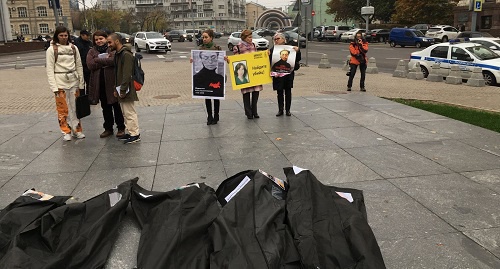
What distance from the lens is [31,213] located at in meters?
3.50

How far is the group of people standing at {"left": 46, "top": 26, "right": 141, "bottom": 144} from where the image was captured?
260 inches

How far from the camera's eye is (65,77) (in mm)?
6938

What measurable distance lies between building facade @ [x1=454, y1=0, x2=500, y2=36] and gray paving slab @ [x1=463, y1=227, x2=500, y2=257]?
1832 inches

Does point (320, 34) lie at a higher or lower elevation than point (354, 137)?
higher

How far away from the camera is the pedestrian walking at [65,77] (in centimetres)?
677

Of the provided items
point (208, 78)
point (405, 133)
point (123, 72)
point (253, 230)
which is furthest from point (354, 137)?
point (253, 230)

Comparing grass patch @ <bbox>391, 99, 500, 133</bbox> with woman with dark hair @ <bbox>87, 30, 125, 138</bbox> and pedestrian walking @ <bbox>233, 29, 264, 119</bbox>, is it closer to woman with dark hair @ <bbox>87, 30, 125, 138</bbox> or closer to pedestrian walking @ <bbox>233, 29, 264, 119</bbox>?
pedestrian walking @ <bbox>233, 29, 264, 119</bbox>

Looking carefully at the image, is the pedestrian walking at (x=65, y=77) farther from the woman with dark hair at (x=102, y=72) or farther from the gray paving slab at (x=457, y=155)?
the gray paving slab at (x=457, y=155)

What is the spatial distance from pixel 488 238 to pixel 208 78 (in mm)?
5633

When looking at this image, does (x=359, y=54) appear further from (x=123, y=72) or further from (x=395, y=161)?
(x=123, y=72)

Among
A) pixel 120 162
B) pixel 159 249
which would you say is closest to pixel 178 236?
pixel 159 249

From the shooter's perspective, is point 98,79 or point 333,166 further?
point 98,79

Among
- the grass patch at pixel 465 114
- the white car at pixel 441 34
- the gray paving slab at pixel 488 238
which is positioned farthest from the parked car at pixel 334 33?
the gray paving slab at pixel 488 238

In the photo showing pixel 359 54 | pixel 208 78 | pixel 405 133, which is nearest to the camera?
pixel 405 133
